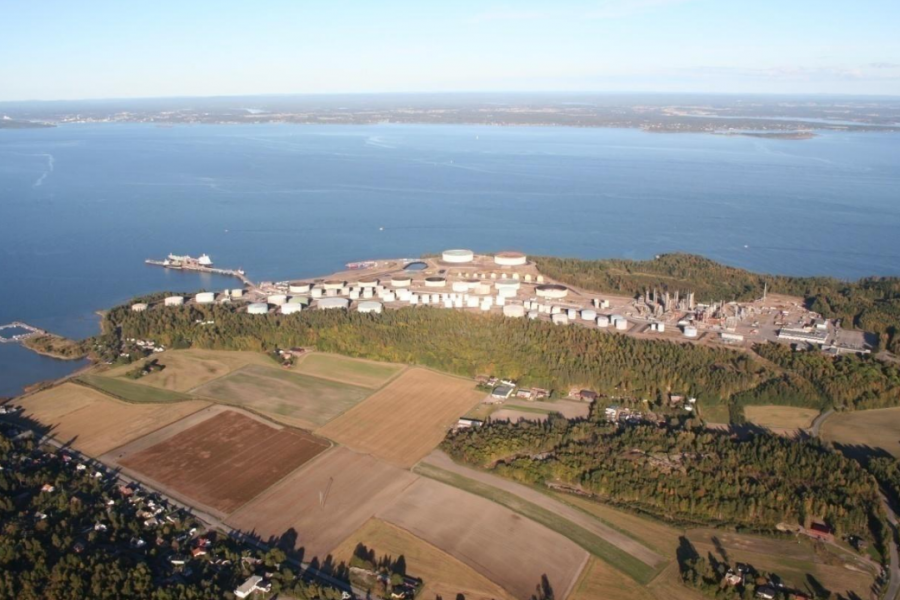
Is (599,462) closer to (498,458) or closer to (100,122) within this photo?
(498,458)

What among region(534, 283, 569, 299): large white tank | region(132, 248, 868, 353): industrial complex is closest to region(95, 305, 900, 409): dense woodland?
region(132, 248, 868, 353): industrial complex

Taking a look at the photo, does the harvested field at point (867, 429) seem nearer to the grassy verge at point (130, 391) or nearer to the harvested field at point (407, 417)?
the harvested field at point (407, 417)

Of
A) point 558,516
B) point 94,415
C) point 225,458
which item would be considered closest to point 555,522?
point 558,516

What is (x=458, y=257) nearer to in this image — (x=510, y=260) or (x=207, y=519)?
(x=510, y=260)

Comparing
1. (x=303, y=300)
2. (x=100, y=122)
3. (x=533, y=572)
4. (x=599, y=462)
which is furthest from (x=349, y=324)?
(x=100, y=122)

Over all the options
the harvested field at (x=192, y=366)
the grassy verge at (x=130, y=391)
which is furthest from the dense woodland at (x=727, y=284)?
the grassy verge at (x=130, y=391)
